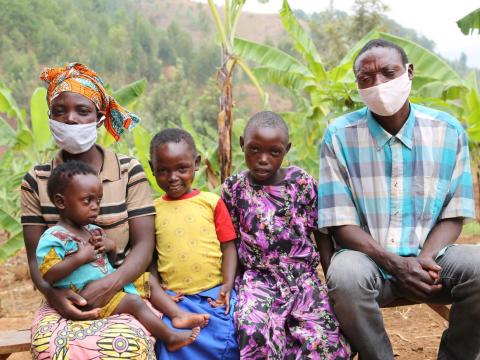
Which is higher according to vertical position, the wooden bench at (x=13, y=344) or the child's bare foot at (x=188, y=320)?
the child's bare foot at (x=188, y=320)

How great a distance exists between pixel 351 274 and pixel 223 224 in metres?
0.67

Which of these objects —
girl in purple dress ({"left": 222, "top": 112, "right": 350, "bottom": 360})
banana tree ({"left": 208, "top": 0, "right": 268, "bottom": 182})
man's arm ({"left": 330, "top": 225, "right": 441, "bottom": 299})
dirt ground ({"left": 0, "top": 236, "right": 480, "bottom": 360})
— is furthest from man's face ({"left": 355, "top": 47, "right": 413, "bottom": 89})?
dirt ground ({"left": 0, "top": 236, "right": 480, "bottom": 360})

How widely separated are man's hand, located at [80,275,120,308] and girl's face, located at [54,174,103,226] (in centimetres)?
26

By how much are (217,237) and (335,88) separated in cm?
255

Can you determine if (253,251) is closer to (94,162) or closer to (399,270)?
(399,270)

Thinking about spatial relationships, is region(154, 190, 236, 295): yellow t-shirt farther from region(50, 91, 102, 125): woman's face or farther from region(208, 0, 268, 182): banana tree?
region(208, 0, 268, 182): banana tree

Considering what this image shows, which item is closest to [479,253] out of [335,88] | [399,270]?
[399,270]

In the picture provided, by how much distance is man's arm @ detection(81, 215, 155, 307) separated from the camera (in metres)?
2.27

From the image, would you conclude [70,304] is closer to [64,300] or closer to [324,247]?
[64,300]

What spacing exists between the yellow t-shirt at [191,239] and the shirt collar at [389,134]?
2.77 feet

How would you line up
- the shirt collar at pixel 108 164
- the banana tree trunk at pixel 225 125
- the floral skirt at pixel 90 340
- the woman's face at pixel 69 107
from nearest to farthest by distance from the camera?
the floral skirt at pixel 90 340
the woman's face at pixel 69 107
the shirt collar at pixel 108 164
the banana tree trunk at pixel 225 125

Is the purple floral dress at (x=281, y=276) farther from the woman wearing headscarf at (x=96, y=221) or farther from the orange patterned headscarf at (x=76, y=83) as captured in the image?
the orange patterned headscarf at (x=76, y=83)

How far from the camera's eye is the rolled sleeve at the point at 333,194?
104 inches

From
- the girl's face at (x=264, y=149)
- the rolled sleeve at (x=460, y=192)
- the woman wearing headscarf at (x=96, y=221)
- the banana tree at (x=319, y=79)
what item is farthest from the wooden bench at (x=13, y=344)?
the banana tree at (x=319, y=79)
